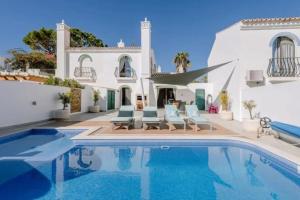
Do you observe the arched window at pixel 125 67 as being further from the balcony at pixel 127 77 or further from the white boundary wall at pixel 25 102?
the white boundary wall at pixel 25 102

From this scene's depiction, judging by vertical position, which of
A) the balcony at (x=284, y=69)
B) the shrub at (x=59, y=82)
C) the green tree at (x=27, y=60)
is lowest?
the shrub at (x=59, y=82)

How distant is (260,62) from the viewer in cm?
1461


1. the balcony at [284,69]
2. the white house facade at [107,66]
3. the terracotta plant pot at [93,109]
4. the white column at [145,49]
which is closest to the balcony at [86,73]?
the white house facade at [107,66]

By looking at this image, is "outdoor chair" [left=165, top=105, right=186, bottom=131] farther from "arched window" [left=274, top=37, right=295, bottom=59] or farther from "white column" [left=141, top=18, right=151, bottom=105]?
"white column" [left=141, top=18, right=151, bottom=105]

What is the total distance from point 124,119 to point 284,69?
1294 cm

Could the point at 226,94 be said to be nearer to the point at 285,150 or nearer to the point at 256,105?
the point at 256,105

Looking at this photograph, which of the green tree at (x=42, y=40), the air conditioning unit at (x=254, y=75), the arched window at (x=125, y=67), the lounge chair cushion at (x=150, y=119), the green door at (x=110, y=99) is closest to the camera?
the lounge chair cushion at (x=150, y=119)

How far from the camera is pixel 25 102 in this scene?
12828 mm

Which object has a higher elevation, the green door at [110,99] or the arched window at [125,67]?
the arched window at [125,67]

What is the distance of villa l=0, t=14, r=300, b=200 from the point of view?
5.38 metres

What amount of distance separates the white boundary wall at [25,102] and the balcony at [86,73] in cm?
1042

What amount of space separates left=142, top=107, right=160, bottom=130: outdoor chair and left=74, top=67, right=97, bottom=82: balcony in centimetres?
1647

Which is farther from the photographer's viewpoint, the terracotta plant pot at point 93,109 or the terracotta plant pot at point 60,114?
the terracotta plant pot at point 93,109

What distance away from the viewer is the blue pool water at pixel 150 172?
5.05m
